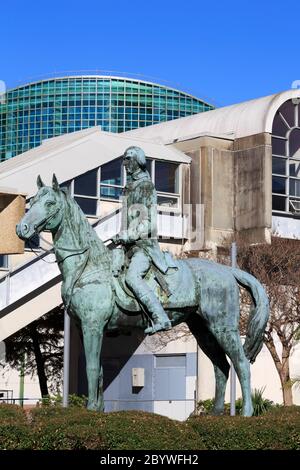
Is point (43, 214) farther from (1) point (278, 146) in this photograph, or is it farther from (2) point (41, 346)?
(2) point (41, 346)

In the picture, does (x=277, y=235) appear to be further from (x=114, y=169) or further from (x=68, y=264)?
(x=68, y=264)

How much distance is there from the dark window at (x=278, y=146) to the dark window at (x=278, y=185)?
1.07 meters

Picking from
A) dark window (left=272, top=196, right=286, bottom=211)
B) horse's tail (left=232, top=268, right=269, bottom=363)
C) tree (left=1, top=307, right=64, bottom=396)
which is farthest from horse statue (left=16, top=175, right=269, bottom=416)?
dark window (left=272, top=196, right=286, bottom=211)

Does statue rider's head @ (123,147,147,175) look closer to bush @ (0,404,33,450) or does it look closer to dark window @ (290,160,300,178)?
bush @ (0,404,33,450)

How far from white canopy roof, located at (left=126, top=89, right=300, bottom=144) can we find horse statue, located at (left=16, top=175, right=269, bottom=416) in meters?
28.1

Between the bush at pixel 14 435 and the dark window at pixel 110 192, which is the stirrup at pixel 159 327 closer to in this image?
the bush at pixel 14 435

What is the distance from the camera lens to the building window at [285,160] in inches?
1704

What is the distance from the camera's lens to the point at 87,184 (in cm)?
3853

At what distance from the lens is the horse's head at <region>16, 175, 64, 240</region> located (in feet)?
44.6

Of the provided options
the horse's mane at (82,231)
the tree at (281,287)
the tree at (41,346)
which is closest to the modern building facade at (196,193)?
the tree at (41,346)

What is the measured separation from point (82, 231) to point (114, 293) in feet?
2.96

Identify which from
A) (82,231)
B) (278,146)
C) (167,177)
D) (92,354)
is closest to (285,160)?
(278,146)

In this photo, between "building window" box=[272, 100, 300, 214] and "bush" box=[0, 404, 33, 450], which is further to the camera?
"building window" box=[272, 100, 300, 214]
